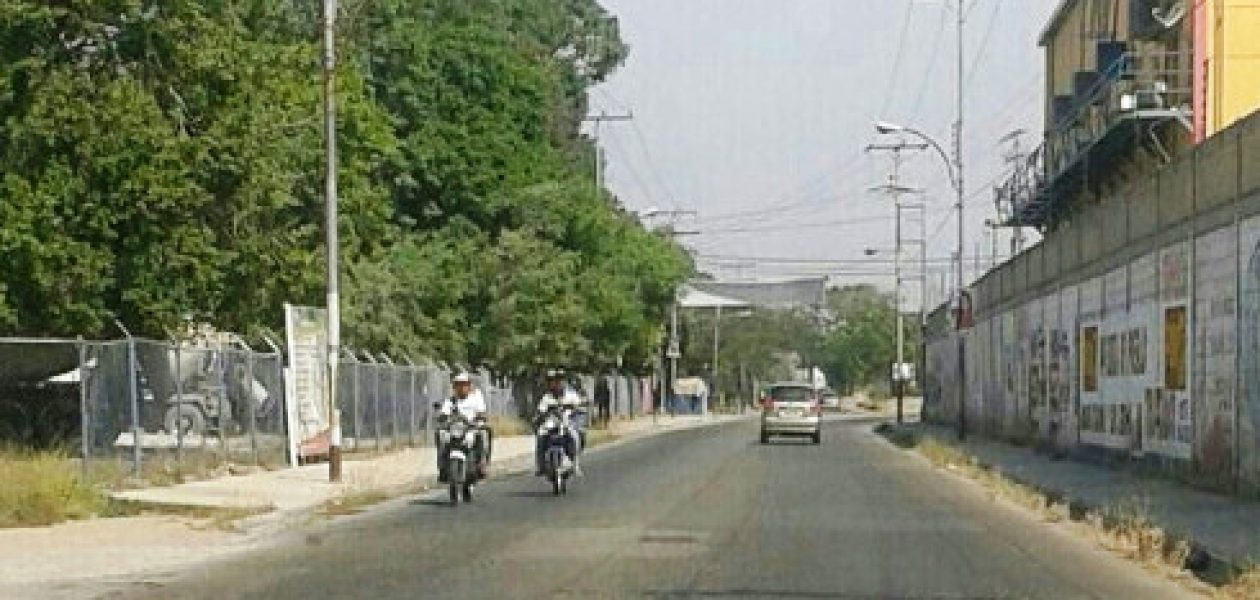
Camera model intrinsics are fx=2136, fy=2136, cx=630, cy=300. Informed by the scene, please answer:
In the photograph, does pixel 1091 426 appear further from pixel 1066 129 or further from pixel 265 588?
pixel 265 588

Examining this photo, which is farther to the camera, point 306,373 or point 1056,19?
point 1056,19

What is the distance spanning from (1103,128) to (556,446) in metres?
24.5

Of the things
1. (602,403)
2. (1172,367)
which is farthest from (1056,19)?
(1172,367)

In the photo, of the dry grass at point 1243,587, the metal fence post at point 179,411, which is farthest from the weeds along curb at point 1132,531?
the metal fence post at point 179,411

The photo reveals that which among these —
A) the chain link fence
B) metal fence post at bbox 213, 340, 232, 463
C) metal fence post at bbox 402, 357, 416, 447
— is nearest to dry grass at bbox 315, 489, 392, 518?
the chain link fence

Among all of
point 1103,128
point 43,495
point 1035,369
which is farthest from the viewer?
point 1103,128

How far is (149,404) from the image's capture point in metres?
31.6

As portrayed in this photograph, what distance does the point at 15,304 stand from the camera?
1287 inches

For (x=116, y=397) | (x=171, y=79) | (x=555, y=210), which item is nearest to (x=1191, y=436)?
(x=116, y=397)

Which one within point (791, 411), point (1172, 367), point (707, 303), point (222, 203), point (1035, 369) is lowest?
point (791, 411)

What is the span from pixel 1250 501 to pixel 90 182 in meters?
17.7

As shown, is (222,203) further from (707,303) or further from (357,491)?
(707,303)

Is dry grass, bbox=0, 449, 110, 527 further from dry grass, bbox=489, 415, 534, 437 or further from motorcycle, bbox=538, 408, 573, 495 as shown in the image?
dry grass, bbox=489, 415, 534, 437

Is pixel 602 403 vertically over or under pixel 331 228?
under
